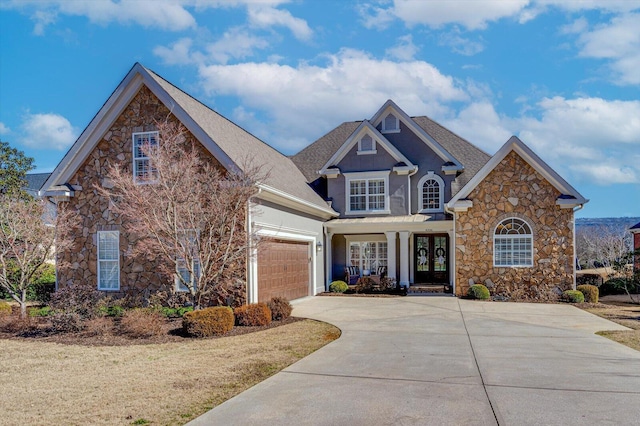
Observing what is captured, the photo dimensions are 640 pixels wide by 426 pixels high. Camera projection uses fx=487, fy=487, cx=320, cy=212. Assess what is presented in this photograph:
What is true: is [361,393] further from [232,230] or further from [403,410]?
[232,230]

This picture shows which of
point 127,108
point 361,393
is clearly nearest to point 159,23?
point 127,108

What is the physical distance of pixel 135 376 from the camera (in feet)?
24.9

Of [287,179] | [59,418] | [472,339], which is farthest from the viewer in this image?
[287,179]

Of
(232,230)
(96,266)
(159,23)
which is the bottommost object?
(96,266)

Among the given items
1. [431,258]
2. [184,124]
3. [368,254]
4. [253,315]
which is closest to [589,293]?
[431,258]

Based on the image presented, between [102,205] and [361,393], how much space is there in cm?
1250

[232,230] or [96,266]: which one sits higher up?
[232,230]

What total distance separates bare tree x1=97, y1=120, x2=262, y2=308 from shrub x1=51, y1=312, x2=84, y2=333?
7.56ft

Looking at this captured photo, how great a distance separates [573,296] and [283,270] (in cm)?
1037

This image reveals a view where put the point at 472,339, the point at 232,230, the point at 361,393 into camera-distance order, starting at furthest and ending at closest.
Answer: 1. the point at 232,230
2. the point at 472,339
3. the point at 361,393

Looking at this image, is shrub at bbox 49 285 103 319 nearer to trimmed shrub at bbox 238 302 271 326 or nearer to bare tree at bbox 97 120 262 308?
bare tree at bbox 97 120 262 308

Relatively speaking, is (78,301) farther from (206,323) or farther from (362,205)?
(362,205)

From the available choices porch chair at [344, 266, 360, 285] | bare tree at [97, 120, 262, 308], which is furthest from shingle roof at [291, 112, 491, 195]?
bare tree at [97, 120, 262, 308]

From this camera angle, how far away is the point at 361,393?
255 inches
